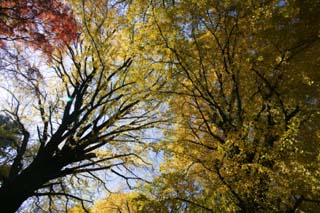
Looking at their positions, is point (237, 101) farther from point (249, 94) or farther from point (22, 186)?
point (22, 186)

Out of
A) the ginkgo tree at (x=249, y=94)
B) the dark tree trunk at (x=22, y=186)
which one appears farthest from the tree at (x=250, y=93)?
the dark tree trunk at (x=22, y=186)

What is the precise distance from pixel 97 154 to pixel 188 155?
4.96 meters

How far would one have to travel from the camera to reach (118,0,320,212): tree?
5.23 meters

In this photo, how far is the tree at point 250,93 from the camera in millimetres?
5230

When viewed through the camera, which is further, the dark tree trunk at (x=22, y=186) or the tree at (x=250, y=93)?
the dark tree trunk at (x=22, y=186)

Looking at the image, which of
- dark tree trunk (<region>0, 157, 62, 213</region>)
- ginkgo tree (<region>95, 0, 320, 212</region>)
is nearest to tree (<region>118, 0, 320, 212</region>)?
ginkgo tree (<region>95, 0, 320, 212</region>)

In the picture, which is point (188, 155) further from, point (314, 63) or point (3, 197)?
point (3, 197)

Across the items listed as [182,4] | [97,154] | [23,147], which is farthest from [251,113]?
[23,147]

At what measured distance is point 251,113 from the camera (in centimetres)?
593

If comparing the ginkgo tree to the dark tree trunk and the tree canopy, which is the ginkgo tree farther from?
the dark tree trunk

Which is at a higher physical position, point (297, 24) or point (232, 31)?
point (232, 31)

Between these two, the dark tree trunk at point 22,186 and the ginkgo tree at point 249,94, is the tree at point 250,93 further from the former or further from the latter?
the dark tree trunk at point 22,186

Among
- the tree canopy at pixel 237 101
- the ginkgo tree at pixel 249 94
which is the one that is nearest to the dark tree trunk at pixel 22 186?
the tree canopy at pixel 237 101

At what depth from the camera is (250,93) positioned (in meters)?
7.11
